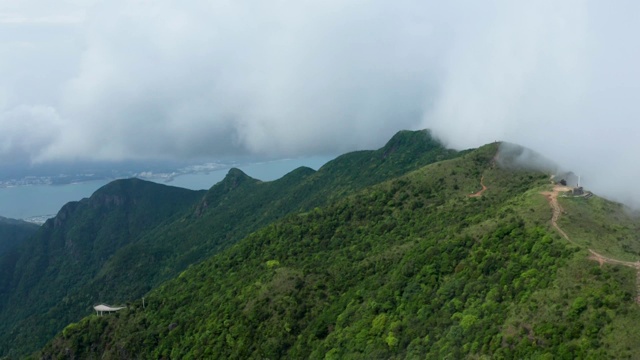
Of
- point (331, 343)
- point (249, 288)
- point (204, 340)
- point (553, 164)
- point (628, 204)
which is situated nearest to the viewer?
point (331, 343)

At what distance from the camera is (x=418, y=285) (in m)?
84.8

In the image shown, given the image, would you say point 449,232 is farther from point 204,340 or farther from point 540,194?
point 204,340

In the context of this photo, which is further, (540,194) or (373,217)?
(373,217)

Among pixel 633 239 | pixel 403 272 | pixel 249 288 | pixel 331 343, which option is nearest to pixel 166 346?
pixel 249 288

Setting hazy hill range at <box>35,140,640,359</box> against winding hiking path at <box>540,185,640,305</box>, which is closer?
hazy hill range at <box>35,140,640,359</box>

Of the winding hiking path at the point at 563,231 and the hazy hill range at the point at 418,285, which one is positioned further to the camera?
the winding hiking path at the point at 563,231

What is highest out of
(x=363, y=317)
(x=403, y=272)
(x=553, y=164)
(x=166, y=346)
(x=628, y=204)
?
(x=553, y=164)

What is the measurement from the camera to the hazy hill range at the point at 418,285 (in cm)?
6322

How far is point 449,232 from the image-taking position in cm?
9556

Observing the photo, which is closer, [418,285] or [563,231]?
[563,231]

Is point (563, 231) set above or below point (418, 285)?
above

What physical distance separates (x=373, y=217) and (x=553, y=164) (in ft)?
141

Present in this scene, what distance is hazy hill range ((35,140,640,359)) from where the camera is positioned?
6322cm

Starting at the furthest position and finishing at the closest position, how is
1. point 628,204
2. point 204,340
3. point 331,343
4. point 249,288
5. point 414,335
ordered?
1. point 249,288
2. point 204,340
3. point 628,204
4. point 331,343
5. point 414,335
